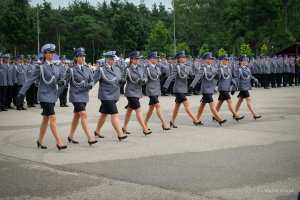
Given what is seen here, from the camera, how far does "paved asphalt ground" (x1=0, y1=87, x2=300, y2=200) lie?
6.13m

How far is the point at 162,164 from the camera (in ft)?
25.5

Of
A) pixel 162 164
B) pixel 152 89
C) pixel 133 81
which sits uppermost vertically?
pixel 133 81

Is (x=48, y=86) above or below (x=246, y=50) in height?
below

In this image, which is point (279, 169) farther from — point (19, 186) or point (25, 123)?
point (25, 123)

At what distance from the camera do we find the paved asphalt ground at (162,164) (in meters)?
6.13

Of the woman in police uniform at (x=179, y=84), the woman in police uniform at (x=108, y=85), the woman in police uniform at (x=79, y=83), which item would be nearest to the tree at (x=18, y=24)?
the woman in police uniform at (x=179, y=84)

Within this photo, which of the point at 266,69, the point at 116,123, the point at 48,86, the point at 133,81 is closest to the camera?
the point at 48,86

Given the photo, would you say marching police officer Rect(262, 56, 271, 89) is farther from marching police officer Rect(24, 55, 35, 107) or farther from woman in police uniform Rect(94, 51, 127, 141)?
woman in police uniform Rect(94, 51, 127, 141)

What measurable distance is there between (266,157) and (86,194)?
3470mm

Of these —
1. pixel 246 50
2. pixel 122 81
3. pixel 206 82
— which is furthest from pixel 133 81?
pixel 246 50

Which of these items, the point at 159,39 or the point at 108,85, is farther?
the point at 159,39

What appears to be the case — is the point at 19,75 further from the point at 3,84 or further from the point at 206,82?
the point at 206,82

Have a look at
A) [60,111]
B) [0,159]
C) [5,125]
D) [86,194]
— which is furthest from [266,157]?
[60,111]

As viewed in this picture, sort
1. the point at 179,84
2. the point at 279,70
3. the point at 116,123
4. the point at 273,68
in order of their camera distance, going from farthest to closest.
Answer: the point at 279,70 → the point at 273,68 → the point at 179,84 → the point at 116,123
